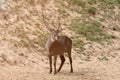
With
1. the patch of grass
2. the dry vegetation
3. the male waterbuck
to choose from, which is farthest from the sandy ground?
the patch of grass

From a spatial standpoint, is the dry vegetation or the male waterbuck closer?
the male waterbuck

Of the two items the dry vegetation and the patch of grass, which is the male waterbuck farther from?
the patch of grass

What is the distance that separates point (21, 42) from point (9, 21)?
1717 mm

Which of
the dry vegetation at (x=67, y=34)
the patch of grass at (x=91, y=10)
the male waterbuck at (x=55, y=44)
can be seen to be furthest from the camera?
the patch of grass at (x=91, y=10)

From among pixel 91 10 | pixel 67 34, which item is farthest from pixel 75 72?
pixel 91 10

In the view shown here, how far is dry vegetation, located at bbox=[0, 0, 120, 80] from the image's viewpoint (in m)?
14.7

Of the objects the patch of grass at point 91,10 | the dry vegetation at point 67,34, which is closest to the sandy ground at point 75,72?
the dry vegetation at point 67,34

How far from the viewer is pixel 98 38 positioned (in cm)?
1947

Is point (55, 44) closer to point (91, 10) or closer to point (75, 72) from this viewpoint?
point (75, 72)

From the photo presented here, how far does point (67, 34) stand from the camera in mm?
19078

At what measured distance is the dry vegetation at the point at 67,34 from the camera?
578 inches

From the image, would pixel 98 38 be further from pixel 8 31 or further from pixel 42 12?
pixel 8 31

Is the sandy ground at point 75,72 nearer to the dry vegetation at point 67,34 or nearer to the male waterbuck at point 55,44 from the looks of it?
the dry vegetation at point 67,34

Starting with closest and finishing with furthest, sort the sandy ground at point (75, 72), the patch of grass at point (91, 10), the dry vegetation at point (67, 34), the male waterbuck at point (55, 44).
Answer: the sandy ground at point (75, 72), the male waterbuck at point (55, 44), the dry vegetation at point (67, 34), the patch of grass at point (91, 10)
